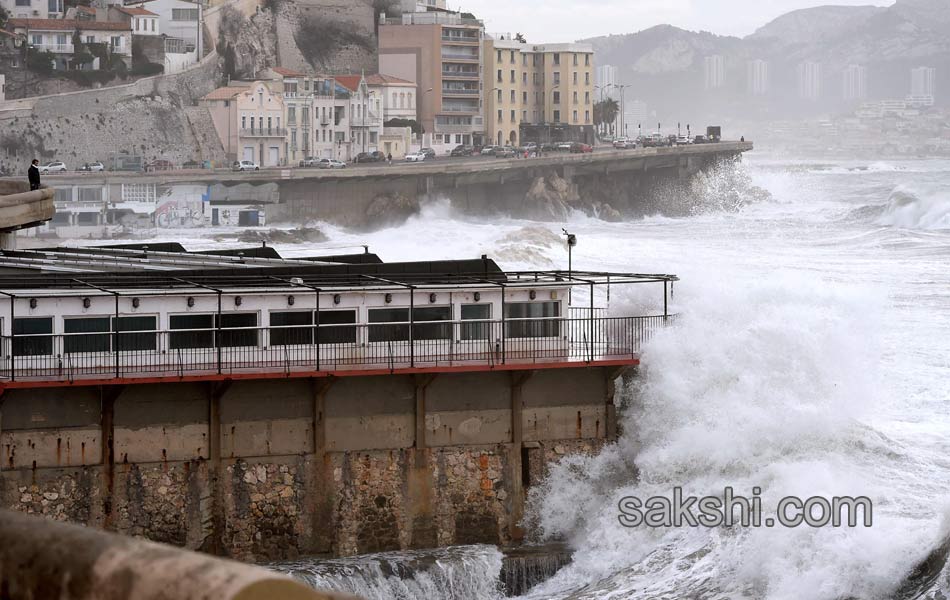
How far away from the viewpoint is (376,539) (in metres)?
25.8

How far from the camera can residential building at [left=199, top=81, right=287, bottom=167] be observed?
457 feet

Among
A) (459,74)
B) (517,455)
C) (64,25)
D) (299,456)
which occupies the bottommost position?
(517,455)

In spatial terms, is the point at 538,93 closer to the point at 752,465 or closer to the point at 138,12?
the point at 138,12

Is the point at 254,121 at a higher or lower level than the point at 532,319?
higher

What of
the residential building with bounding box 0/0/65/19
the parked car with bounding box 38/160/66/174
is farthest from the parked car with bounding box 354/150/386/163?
the residential building with bounding box 0/0/65/19

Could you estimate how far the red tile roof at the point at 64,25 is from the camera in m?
141

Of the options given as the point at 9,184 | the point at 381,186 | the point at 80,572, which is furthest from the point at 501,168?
the point at 80,572

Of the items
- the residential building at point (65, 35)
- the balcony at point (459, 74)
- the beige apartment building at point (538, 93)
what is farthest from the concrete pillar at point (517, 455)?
the beige apartment building at point (538, 93)

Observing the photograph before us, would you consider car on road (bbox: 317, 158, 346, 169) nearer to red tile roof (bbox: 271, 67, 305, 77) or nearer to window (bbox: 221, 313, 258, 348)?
red tile roof (bbox: 271, 67, 305, 77)

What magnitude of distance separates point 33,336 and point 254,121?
117 metres

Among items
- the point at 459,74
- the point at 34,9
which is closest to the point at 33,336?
the point at 34,9

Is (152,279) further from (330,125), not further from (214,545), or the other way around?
(330,125)

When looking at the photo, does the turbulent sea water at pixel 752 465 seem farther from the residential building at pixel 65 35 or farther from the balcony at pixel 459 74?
the balcony at pixel 459 74

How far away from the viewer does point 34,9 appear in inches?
5763
